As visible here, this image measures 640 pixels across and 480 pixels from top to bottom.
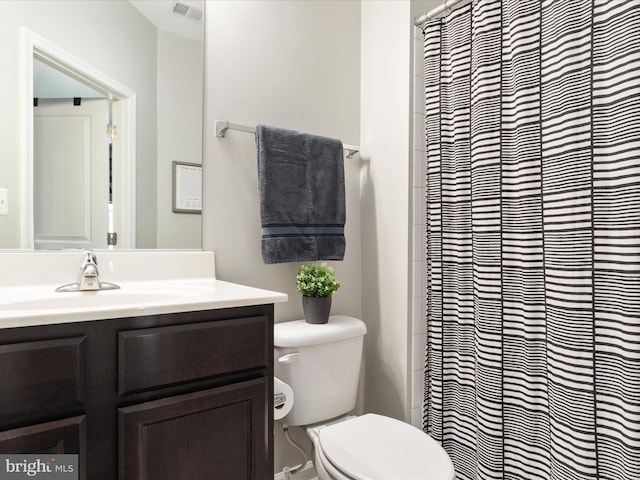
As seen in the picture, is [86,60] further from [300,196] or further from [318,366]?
[318,366]

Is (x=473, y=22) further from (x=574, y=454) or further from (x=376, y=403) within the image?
(x=376, y=403)

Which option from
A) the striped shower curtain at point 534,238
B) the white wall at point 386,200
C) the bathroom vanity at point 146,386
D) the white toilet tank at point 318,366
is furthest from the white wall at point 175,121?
the striped shower curtain at point 534,238

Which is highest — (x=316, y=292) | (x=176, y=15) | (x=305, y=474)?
(x=176, y=15)

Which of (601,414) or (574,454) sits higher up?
(601,414)

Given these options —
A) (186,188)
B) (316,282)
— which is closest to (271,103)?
(186,188)

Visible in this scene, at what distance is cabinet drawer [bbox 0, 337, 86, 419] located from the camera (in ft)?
2.39

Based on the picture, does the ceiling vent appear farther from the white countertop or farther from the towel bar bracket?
the white countertop

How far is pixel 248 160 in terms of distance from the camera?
5.05 feet

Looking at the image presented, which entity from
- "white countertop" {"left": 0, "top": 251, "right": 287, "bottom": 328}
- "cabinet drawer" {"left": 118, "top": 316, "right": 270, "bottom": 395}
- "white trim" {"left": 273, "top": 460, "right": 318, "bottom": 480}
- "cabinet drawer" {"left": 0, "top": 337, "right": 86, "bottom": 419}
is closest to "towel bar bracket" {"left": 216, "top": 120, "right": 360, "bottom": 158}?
"white countertop" {"left": 0, "top": 251, "right": 287, "bottom": 328}

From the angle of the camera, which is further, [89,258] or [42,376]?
[89,258]

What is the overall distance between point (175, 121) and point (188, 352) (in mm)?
870

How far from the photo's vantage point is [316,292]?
1.51m

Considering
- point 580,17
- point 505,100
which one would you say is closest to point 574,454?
point 505,100

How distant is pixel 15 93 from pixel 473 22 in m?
1.48
